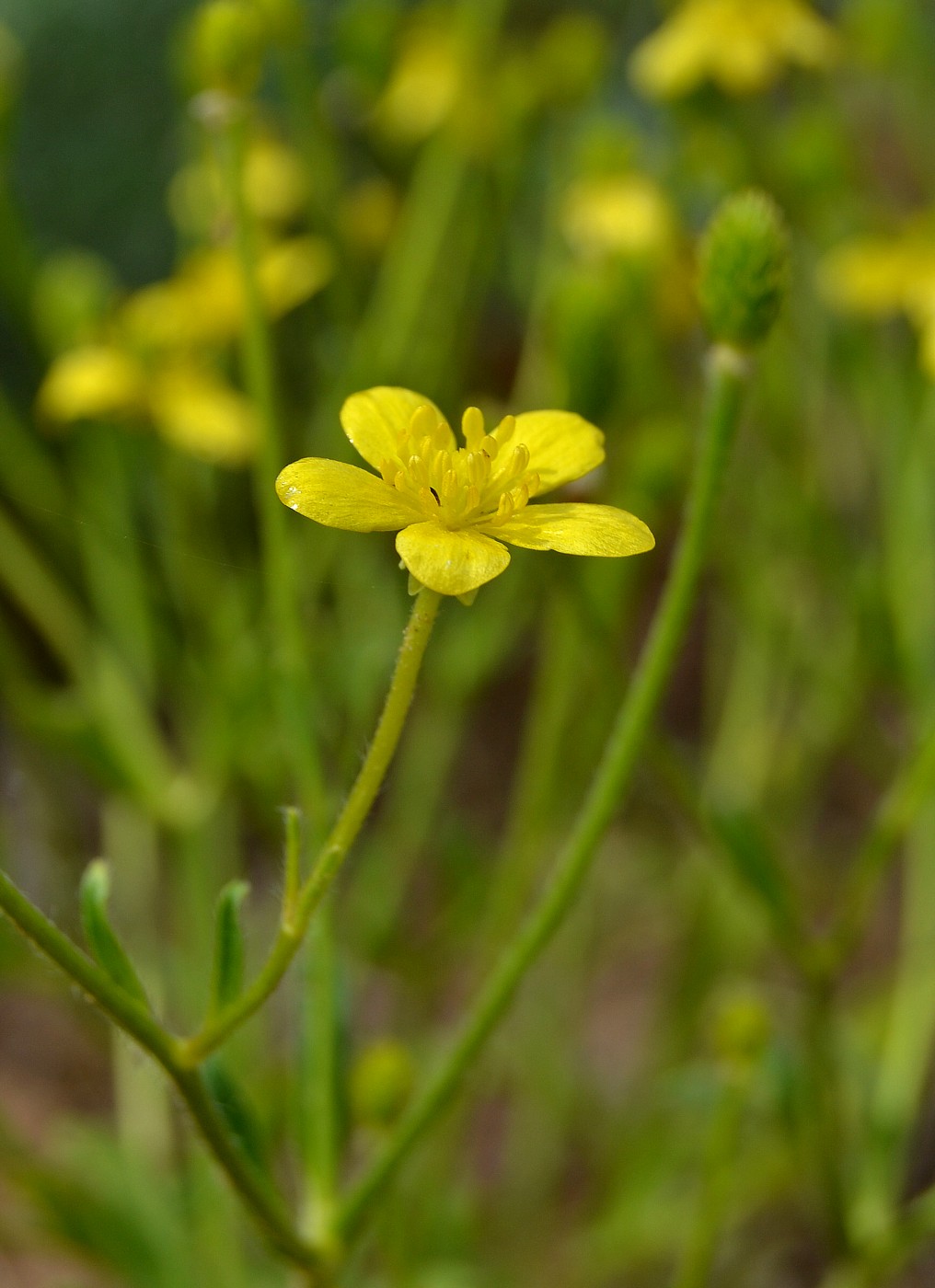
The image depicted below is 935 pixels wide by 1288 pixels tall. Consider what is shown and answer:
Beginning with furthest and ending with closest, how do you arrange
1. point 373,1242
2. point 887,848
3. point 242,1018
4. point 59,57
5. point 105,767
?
point 59,57, point 373,1242, point 105,767, point 887,848, point 242,1018

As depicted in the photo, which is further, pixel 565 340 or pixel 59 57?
pixel 59 57

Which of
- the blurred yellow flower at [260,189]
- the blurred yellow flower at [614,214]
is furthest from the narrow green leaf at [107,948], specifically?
the blurred yellow flower at [260,189]

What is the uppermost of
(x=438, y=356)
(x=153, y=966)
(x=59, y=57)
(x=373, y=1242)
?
(x=59, y=57)

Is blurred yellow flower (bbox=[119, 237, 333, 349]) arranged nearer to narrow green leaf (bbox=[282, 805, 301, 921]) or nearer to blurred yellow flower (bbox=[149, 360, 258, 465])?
blurred yellow flower (bbox=[149, 360, 258, 465])

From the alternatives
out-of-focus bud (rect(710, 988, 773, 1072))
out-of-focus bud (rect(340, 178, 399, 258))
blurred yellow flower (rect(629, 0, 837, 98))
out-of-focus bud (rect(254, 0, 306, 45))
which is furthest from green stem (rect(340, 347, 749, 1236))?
out-of-focus bud (rect(340, 178, 399, 258))

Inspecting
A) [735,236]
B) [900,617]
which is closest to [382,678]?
[900,617]

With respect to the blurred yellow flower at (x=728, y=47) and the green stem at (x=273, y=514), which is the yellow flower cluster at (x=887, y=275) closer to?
the blurred yellow flower at (x=728, y=47)

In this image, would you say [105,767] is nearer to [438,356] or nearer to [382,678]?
[382,678]
